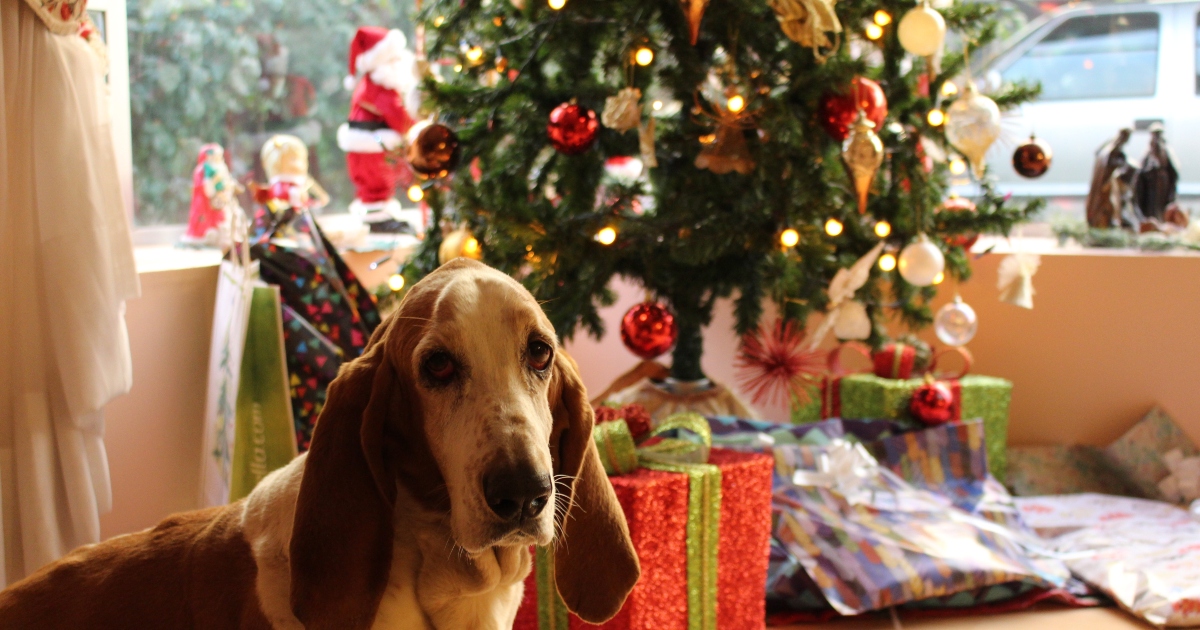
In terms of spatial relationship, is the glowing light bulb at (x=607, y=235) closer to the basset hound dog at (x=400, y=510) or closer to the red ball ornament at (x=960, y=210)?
the red ball ornament at (x=960, y=210)

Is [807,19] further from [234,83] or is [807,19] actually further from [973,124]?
[234,83]

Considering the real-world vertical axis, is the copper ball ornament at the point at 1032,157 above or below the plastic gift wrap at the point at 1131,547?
above

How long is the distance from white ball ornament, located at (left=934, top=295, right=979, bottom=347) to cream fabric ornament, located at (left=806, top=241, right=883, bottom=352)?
28cm

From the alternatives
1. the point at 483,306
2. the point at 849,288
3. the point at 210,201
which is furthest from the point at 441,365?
the point at 210,201

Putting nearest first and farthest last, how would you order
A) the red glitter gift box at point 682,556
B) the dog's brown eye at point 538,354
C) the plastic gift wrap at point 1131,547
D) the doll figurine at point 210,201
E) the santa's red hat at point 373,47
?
the dog's brown eye at point 538,354 → the red glitter gift box at point 682,556 → the plastic gift wrap at point 1131,547 → the doll figurine at point 210,201 → the santa's red hat at point 373,47

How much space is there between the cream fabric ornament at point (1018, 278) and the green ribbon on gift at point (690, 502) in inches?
48.6

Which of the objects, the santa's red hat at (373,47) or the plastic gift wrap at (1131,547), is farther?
the santa's red hat at (373,47)

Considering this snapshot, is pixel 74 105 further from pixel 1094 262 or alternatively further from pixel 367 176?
pixel 1094 262

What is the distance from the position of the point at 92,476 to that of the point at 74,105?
0.59 meters

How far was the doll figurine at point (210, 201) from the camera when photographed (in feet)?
8.09

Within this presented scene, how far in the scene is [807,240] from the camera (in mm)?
2074

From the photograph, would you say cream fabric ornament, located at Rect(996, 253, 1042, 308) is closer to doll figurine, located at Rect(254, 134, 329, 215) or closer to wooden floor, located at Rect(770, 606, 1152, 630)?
wooden floor, located at Rect(770, 606, 1152, 630)

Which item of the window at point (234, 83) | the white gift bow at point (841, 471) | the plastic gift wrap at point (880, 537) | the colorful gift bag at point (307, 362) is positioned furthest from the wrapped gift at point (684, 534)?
the window at point (234, 83)

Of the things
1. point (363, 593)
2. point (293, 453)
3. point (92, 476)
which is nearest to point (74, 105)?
point (92, 476)
